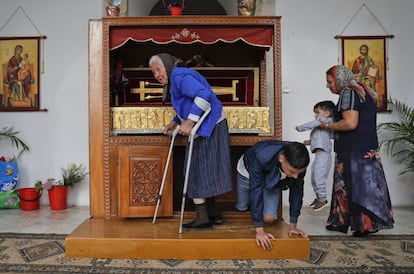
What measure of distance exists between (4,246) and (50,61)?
2770 mm

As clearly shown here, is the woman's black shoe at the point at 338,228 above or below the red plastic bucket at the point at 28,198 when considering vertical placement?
below

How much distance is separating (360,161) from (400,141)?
214 centimetres

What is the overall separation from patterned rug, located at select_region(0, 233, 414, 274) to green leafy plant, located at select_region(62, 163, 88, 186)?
1.75 meters

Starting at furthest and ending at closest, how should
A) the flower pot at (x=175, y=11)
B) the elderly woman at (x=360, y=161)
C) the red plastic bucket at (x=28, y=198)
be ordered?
the red plastic bucket at (x=28, y=198), the flower pot at (x=175, y=11), the elderly woman at (x=360, y=161)

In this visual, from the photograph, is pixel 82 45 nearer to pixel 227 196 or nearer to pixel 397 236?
pixel 227 196

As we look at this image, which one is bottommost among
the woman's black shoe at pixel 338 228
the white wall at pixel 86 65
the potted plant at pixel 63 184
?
the woman's black shoe at pixel 338 228

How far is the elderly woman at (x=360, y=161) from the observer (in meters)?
3.06

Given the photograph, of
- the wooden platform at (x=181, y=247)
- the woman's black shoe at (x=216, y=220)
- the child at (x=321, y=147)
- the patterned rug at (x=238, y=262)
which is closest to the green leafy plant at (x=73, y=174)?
the patterned rug at (x=238, y=262)

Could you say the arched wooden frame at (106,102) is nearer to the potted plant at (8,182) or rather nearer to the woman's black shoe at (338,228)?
the woman's black shoe at (338,228)

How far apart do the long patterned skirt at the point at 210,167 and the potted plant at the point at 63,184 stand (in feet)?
7.73

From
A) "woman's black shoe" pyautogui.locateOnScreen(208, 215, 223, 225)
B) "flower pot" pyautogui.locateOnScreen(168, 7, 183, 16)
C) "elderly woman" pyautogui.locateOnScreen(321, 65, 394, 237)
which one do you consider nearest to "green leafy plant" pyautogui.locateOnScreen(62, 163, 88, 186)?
"woman's black shoe" pyautogui.locateOnScreen(208, 215, 223, 225)

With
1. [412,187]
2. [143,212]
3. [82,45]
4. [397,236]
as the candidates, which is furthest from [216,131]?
[412,187]

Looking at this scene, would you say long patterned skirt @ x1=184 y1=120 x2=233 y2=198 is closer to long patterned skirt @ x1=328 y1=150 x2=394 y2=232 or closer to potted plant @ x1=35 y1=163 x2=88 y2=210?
long patterned skirt @ x1=328 y1=150 x2=394 y2=232

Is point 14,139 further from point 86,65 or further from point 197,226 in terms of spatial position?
point 197,226
